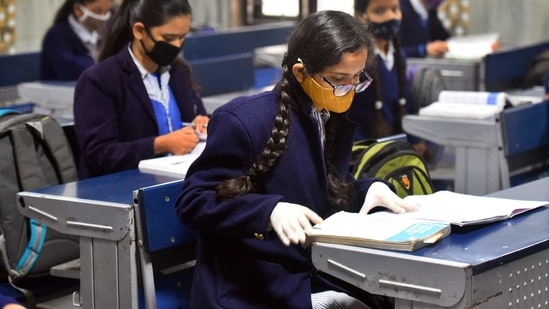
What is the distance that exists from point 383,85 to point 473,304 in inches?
101

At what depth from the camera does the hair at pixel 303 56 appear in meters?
2.65

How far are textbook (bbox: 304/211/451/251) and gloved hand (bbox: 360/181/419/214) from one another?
0.15 meters

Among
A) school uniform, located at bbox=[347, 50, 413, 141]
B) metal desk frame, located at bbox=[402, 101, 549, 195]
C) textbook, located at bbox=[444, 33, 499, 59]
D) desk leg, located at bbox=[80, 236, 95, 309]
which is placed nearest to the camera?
desk leg, located at bbox=[80, 236, 95, 309]

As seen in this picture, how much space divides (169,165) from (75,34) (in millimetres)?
3006

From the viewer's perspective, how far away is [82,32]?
20.4 ft

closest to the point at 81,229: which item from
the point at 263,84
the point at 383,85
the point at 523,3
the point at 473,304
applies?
the point at 473,304

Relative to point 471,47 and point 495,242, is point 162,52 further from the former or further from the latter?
point 471,47

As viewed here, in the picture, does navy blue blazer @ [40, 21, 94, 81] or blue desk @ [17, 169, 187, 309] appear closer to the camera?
blue desk @ [17, 169, 187, 309]

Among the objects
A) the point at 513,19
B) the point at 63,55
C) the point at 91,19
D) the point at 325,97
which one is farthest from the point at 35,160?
the point at 513,19

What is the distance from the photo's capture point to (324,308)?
2.78 metres

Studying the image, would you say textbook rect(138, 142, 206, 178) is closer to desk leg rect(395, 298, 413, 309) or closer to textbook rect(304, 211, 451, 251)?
textbook rect(304, 211, 451, 251)

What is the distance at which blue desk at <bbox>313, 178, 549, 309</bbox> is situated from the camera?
2.31m

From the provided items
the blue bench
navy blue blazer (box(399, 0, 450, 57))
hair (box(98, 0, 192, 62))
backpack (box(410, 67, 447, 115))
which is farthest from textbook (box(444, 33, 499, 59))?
hair (box(98, 0, 192, 62))

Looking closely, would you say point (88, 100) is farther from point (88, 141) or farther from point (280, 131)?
point (280, 131)
